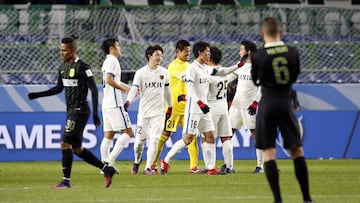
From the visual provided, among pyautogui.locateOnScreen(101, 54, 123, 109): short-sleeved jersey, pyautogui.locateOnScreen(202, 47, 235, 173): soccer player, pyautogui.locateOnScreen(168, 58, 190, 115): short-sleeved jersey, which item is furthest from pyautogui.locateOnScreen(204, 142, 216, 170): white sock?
pyautogui.locateOnScreen(101, 54, 123, 109): short-sleeved jersey

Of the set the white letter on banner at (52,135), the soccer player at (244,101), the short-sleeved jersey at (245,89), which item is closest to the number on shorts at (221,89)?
the soccer player at (244,101)

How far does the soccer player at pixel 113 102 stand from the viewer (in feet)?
49.6

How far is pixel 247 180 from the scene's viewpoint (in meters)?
13.8

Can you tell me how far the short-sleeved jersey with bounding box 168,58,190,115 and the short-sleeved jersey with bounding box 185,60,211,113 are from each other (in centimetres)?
110

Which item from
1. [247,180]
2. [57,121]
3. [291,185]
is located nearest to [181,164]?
[57,121]

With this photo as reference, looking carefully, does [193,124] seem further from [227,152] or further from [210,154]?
[227,152]

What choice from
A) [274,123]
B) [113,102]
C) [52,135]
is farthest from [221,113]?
[274,123]

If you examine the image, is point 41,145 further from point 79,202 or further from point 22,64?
point 79,202

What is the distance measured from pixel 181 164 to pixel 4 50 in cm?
614

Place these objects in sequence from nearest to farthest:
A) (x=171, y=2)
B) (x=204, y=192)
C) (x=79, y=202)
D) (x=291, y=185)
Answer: (x=79, y=202) < (x=204, y=192) < (x=291, y=185) < (x=171, y=2)

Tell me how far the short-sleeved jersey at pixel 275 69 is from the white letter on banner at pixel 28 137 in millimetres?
10211

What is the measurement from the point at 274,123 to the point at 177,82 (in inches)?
262

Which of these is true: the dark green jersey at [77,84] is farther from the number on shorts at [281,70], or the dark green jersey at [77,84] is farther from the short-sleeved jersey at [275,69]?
the number on shorts at [281,70]

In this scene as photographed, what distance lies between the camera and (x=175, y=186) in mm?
12672
